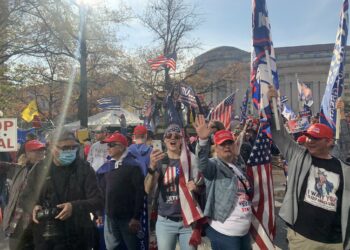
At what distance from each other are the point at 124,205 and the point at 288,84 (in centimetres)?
8942

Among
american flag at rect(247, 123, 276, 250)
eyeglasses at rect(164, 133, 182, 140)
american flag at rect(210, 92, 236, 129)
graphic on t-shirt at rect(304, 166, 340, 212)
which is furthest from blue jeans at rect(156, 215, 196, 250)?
american flag at rect(210, 92, 236, 129)

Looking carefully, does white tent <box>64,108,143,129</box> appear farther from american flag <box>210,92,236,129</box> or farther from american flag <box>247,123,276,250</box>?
american flag <box>247,123,276,250</box>

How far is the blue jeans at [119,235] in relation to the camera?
470 cm

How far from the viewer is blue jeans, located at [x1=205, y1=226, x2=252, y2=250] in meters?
3.70

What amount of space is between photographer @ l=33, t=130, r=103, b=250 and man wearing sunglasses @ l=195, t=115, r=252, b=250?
103 centimetres

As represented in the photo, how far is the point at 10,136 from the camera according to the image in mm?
5250

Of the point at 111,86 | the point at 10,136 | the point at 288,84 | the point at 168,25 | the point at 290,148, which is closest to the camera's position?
the point at 290,148

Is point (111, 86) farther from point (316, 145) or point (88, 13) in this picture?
point (316, 145)

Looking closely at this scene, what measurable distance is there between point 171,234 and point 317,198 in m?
1.51

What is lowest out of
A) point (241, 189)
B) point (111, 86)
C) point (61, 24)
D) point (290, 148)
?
point (241, 189)

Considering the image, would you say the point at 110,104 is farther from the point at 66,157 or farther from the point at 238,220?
the point at 238,220

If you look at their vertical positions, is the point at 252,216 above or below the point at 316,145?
below

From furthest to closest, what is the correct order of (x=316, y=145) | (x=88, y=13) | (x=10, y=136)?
(x=88, y=13)
(x=10, y=136)
(x=316, y=145)

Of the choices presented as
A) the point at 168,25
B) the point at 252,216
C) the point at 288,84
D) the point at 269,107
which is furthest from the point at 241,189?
the point at 288,84
